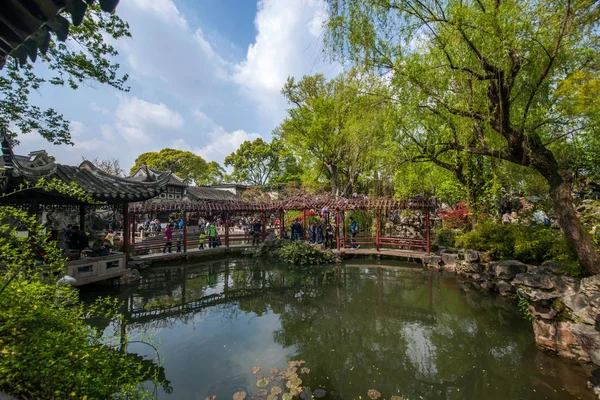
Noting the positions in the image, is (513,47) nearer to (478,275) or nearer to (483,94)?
(483,94)

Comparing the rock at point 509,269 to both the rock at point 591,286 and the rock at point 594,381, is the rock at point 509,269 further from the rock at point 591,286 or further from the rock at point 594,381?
the rock at point 594,381

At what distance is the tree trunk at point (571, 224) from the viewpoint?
5.03 metres

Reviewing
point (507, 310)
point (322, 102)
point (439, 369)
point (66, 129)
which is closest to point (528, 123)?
point (507, 310)

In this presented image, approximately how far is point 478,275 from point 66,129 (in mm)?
11480

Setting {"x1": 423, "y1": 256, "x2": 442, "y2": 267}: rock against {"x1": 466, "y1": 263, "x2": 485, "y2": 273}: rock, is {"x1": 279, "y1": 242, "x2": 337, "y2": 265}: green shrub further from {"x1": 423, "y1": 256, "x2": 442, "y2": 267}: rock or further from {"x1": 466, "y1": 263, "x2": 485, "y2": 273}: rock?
{"x1": 466, "y1": 263, "x2": 485, "y2": 273}: rock

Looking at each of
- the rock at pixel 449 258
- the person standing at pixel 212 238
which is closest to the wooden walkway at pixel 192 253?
the person standing at pixel 212 238

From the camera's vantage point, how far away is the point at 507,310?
6578mm

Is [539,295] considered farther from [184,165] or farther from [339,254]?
[184,165]

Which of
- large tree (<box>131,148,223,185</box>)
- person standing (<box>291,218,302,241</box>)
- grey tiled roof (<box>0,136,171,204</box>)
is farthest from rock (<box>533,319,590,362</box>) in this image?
large tree (<box>131,148,223,185</box>)

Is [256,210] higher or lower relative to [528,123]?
lower

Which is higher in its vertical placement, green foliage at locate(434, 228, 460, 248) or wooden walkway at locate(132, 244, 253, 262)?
green foliage at locate(434, 228, 460, 248)

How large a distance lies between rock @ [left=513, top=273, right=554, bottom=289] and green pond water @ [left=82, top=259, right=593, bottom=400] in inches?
37.2

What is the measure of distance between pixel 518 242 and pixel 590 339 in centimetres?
414

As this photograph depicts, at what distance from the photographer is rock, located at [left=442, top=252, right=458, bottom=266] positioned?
1020 cm
